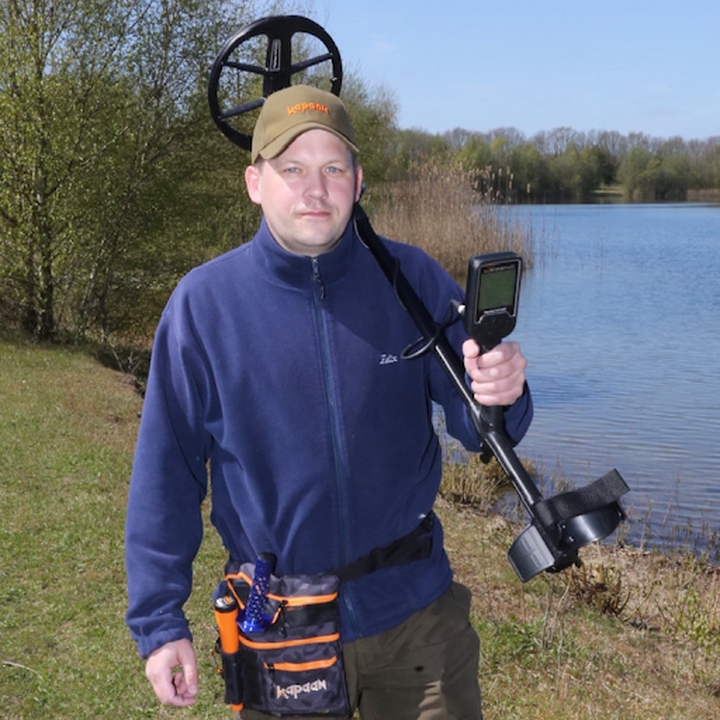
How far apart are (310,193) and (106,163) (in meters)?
16.0

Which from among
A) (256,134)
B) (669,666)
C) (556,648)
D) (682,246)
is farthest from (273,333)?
(682,246)

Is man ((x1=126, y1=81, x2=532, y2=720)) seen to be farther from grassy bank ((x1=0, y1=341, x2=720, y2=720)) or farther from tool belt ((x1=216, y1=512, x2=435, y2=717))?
grassy bank ((x1=0, y1=341, x2=720, y2=720))

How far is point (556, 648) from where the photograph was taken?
5246 mm

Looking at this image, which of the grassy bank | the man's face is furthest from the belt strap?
the grassy bank

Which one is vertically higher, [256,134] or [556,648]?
[256,134]

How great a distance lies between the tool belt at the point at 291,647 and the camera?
236 centimetres

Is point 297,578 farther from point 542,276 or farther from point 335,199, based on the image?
point 542,276

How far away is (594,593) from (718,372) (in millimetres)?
11272

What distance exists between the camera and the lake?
1109cm

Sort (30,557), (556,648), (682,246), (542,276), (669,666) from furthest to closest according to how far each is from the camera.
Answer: (682,246)
(542,276)
(30,557)
(669,666)
(556,648)

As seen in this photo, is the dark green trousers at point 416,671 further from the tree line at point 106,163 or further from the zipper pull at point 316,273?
the tree line at point 106,163

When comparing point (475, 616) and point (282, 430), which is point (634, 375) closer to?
point (475, 616)

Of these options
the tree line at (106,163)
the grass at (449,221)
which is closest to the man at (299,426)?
the tree line at (106,163)

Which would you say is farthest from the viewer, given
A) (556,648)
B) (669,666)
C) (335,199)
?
(669,666)
